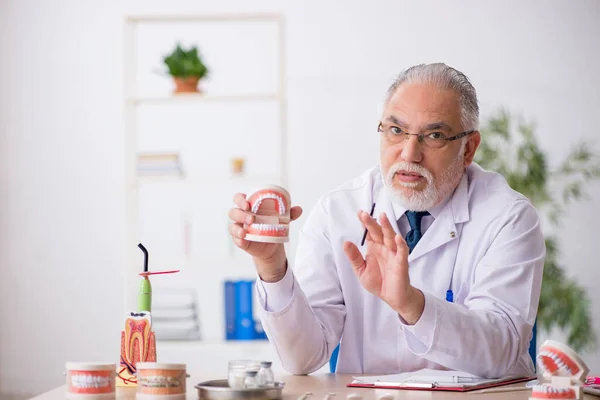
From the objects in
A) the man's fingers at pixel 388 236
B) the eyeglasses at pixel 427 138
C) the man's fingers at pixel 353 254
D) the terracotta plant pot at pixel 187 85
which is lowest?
the man's fingers at pixel 353 254

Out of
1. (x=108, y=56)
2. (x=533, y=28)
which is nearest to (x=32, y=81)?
(x=108, y=56)

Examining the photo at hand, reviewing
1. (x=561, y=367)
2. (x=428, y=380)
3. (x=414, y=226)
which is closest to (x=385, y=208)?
(x=414, y=226)

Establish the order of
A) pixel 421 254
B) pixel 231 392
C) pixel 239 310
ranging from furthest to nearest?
pixel 239 310 → pixel 421 254 → pixel 231 392

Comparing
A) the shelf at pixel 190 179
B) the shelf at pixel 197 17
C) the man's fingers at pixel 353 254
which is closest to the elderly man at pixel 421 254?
the man's fingers at pixel 353 254

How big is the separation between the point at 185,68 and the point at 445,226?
8.38 ft

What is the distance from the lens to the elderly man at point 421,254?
6.51ft

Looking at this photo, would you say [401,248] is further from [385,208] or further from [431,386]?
[385,208]

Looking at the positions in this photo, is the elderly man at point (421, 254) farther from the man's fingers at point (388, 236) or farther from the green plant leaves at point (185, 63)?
the green plant leaves at point (185, 63)

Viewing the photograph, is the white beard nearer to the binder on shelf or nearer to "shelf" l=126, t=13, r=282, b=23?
the binder on shelf

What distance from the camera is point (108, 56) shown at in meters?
4.85

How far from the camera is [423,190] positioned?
87.7 inches

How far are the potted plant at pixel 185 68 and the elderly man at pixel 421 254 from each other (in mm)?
2206

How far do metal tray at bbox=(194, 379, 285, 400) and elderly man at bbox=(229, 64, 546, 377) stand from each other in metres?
0.42

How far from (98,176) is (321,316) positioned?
113 inches
